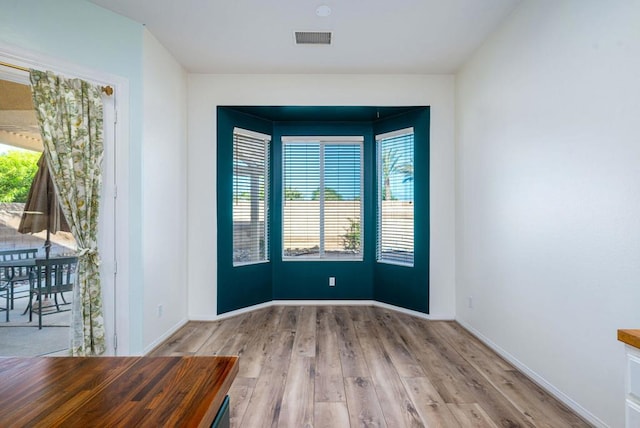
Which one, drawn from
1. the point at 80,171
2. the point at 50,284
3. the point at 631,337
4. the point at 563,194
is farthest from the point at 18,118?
the point at 563,194

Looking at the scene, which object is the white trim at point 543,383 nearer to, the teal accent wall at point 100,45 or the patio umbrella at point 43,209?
the teal accent wall at point 100,45

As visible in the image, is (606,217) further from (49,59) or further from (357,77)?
(49,59)

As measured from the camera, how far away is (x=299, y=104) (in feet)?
13.4

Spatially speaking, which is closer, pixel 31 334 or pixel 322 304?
pixel 31 334

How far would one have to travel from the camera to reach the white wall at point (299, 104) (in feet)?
13.4

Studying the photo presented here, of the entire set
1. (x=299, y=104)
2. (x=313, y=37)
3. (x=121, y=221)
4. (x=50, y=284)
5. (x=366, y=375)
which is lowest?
(x=366, y=375)

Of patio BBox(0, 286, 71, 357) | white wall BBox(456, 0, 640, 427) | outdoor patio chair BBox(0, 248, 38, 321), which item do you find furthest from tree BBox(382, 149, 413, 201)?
outdoor patio chair BBox(0, 248, 38, 321)

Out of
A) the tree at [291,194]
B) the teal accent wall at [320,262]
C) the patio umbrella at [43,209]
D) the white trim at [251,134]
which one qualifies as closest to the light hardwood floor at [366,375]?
the teal accent wall at [320,262]

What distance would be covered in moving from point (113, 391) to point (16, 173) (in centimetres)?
247

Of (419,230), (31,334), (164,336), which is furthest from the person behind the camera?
(419,230)

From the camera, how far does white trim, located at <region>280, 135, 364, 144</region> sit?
15.5ft

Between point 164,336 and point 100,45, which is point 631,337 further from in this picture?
point 100,45

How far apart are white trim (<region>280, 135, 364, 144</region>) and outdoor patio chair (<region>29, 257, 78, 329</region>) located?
298 cm

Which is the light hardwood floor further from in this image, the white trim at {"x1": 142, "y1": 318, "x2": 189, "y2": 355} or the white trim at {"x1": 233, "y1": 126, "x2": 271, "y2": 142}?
the white trim at {"x1": 233, "y1": 126, "x2": 271, "y2": 142}
